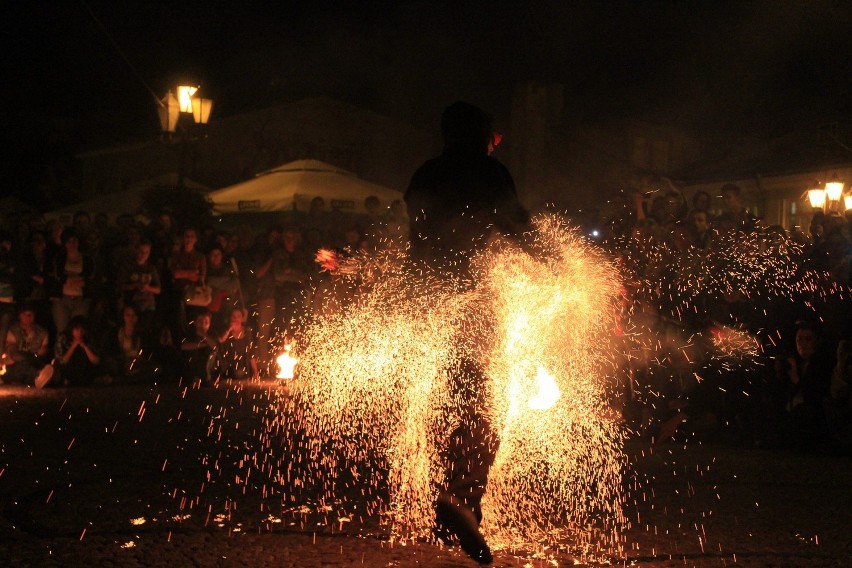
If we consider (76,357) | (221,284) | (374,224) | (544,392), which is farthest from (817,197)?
(544,392)

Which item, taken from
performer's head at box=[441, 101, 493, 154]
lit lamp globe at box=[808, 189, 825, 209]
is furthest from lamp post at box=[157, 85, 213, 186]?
performer's head at box=[441, 101, 493, 154]

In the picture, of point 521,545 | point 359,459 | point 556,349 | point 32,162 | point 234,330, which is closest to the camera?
point 521,545

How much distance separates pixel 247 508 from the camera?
562 centimetres

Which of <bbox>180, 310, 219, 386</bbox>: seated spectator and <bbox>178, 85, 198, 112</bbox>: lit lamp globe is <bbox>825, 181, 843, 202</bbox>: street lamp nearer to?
<bbox>178, 85, 198, 112</bbox>: lit lamp globe

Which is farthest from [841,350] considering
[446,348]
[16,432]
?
[16,432]

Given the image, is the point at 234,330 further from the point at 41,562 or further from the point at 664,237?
the point at 41,562

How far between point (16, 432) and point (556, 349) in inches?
158

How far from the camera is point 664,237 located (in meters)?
9.67

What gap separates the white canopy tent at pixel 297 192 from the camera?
16891mm

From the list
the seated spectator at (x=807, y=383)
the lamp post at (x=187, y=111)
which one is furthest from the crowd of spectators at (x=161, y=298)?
the seated spectator at (x=807, y=383)

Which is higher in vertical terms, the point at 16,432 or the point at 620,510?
the point at 16,432

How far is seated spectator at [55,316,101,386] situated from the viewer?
39.0 ft

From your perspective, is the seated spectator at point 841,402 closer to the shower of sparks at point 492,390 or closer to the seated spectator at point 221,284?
the shower of sparks at point 492,390

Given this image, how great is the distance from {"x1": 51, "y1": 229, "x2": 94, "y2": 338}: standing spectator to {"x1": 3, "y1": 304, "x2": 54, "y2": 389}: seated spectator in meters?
0.31
